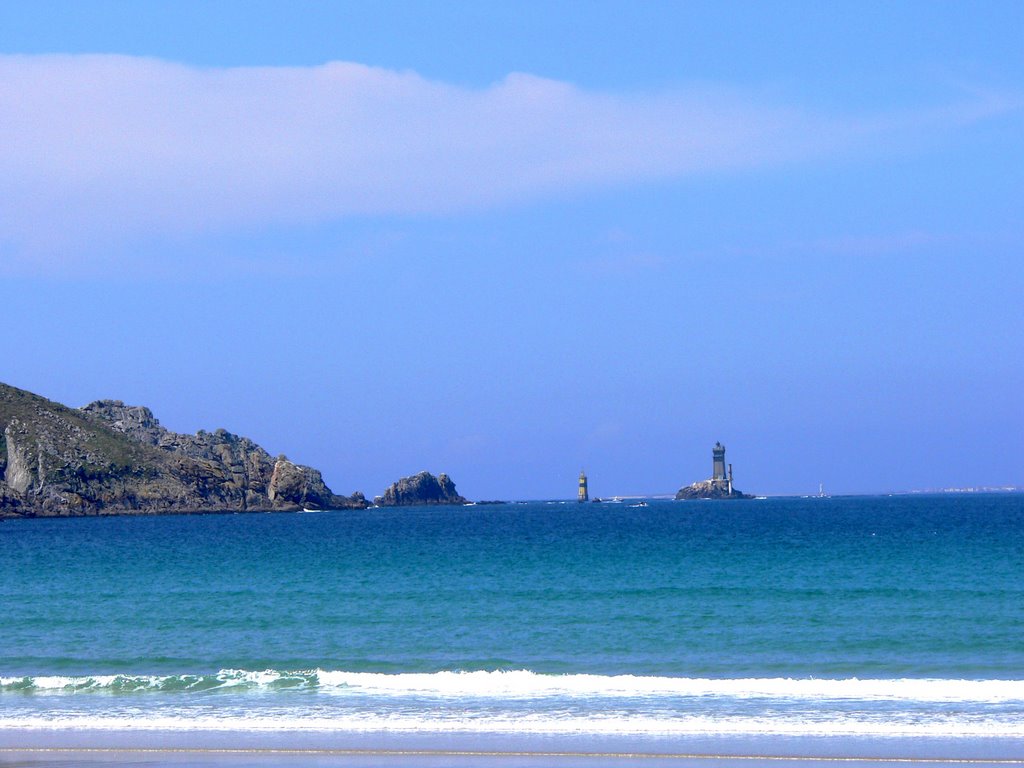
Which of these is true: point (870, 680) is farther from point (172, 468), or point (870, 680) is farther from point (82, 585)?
point (172, 468)

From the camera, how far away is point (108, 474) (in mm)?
170625

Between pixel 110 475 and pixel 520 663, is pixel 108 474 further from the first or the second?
pixel 520 663

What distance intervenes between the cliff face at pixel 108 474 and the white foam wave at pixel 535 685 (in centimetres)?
14469

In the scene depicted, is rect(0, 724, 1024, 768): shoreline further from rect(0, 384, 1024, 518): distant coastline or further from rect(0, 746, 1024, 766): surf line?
rect(0, 384, 1024, 518): distant coastline

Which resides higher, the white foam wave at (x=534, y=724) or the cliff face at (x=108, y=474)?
the cliff face at (x=108, y=474)

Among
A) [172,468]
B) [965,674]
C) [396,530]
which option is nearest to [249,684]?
[965,674]

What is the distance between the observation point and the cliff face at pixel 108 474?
163 m

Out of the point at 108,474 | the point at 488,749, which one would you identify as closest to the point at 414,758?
the point at 488,749

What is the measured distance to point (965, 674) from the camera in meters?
24.3

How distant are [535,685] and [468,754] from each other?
643 centimetres

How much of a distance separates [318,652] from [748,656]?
9765 millimetres

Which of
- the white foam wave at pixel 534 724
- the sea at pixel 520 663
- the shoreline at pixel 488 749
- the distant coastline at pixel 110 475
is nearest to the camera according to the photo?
the shoreline at pixel 488 749

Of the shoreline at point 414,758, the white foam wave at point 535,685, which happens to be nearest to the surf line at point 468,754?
the shoreline at point 414,758

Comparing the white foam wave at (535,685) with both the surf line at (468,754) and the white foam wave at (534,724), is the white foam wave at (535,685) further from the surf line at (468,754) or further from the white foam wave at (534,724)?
the surf line at (468,754)
